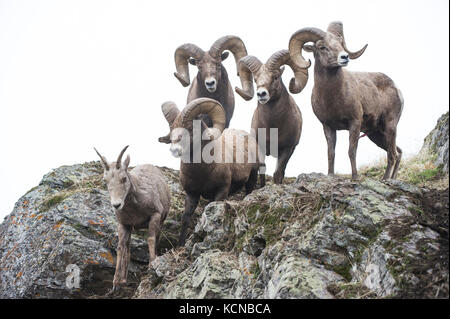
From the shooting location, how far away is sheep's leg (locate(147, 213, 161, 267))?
9539 millimetres

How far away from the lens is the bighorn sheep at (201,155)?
33.2ft

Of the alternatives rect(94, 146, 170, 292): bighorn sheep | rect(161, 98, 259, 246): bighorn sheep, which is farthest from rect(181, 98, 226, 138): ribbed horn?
rect(94, 146, 170, 292): bighorn sheep

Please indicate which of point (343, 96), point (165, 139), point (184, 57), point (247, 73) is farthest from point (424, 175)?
point (184, 57)

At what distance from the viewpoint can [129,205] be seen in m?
9.53

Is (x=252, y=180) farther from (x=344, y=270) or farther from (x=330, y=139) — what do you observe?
(x=344, y=270)

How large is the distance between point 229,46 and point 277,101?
2.47 m

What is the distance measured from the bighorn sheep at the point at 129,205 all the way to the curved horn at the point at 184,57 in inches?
165

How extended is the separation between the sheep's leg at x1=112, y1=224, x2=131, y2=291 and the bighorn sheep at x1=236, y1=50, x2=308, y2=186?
358cm

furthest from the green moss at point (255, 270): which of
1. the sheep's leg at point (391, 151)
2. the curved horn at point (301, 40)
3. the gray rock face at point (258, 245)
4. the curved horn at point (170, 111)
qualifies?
the curved horn at point (301, 40)

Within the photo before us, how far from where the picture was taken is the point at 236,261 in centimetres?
811

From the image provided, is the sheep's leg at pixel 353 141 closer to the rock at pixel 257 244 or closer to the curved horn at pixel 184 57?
the rock at pixel 257 244
